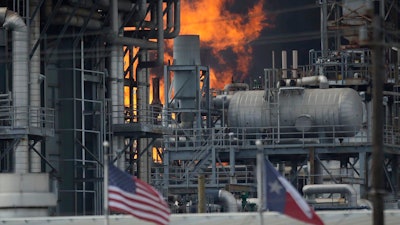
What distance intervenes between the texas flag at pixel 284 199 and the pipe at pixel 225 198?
128 ft

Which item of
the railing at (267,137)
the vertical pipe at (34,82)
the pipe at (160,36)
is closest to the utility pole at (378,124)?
the vertical pipe at (34,82)

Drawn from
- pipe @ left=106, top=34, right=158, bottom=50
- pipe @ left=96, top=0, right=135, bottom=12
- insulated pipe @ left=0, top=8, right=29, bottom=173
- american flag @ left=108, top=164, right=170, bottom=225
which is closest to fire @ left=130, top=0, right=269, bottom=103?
pipe @ left=106, top=34, right=158, bottom=50

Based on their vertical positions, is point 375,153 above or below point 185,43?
below

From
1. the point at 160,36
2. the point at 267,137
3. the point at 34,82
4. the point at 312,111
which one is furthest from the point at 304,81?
the point at 34,82

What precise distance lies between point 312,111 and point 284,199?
47.9m

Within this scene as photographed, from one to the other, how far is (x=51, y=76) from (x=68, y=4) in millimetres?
3482

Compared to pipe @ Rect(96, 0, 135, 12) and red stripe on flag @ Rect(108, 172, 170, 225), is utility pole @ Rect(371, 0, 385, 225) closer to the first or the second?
red stripe on flag @ Rect(108, 172, 170, 225)

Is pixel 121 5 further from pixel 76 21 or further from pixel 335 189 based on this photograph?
pixel 335 189

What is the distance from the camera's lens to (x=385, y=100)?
94000mm

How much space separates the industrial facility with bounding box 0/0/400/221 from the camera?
7112 centimetres

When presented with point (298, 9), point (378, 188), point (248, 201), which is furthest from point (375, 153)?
point (298, 9)

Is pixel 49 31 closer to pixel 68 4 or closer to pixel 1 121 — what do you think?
pixel 68 4

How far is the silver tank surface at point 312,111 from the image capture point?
88.8m

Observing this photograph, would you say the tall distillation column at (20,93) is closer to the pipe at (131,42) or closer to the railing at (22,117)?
the railing at (22,117)
